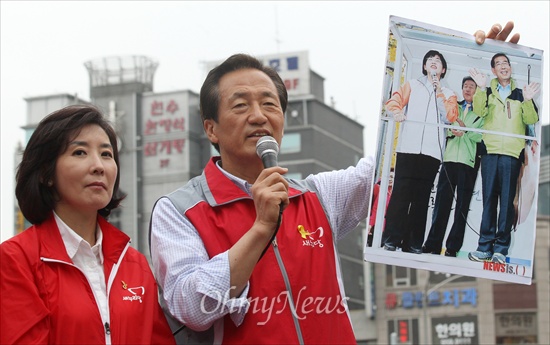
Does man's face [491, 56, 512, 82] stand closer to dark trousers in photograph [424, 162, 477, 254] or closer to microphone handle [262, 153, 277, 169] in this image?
dark trousers in photograph [424, 162, 477, 254]

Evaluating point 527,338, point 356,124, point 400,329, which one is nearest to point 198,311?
point 527,338

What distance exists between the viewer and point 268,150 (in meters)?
3.80

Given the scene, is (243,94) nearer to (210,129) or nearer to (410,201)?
(210,129)

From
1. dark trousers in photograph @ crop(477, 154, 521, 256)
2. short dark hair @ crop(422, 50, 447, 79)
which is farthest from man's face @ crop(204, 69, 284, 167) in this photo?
dark trousers in photograph @ crop(477, 154, 521, 256)

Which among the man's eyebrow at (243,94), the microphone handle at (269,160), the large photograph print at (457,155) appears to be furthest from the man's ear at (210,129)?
the large photograph print at (457,155)

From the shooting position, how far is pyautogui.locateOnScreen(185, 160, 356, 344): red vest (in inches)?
151

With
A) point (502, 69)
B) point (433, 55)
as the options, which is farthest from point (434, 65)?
point (502, 69)

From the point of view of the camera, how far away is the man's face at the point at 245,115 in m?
4.02

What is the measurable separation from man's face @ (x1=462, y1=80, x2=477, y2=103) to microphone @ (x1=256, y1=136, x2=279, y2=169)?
31.3 inches

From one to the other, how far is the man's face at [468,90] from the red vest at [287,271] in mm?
720

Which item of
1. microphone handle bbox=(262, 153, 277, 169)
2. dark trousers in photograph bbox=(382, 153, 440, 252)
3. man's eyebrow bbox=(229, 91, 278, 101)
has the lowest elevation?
dark trousers in photograph bbox=(382, 153, 440, 252)

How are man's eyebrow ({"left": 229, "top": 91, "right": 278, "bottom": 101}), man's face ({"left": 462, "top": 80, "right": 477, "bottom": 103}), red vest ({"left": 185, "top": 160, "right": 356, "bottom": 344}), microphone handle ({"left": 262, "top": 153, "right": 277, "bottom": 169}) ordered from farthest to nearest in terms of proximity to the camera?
man's face ({"left": 462, "top": 80, "right": 477, "bottom": 103})
man's eyebrow ({"left": 229, "top": 91, "right": 278, "bottom": 101})
red vest ({"left": 185, "top": 160, "right": 356, "bottom": 344})
microphone handle ({"left": 262, "top": 153, "right": 277, "bottom": 169})

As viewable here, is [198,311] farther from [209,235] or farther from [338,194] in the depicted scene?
[338,194]

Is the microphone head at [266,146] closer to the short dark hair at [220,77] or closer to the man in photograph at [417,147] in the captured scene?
the short dark hair at [220,77]
